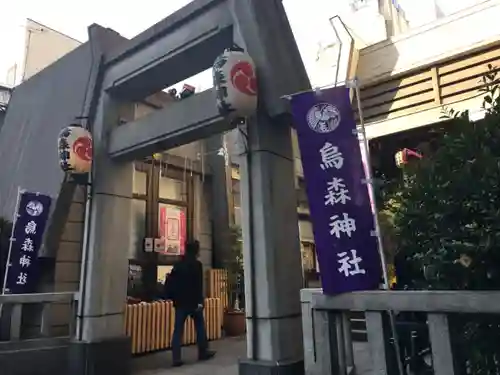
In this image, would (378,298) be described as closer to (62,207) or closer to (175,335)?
(175,335)

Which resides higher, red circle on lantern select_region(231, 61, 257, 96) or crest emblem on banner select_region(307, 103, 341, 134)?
red circle on lantern select_region(231, 61, 257, 96)

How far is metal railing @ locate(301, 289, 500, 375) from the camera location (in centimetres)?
259

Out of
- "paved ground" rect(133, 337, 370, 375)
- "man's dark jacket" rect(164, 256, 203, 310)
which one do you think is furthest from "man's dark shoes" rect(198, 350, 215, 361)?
"man's dark jacket" rect(164, 256, 203, 310)

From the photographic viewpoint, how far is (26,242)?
6824 millimetres

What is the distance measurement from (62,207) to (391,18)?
36.2ft

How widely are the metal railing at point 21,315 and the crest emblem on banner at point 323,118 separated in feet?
15.9

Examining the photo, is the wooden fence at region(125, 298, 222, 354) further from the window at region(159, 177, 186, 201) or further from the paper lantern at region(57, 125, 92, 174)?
the paper lantern at region(57, 125, 92, 174)

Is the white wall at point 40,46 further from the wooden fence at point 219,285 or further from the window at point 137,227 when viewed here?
the wooden fence at point 219,285

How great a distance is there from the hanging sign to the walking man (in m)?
2.72

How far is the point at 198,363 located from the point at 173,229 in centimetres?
379

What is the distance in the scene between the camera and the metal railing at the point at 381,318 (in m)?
2.59

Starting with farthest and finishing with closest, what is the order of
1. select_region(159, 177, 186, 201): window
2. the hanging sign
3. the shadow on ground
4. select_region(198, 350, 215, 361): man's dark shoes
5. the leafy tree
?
select_region(159, 177, 186, 201): window < the hanging sign < select_region(198, 350, 215, 361): man's dark shoes < the shadow on ground < the leafy tree

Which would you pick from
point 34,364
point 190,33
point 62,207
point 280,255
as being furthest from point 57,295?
point 190,33

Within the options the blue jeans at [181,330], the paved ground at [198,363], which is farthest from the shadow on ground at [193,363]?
the blue jeans at [181,330]
